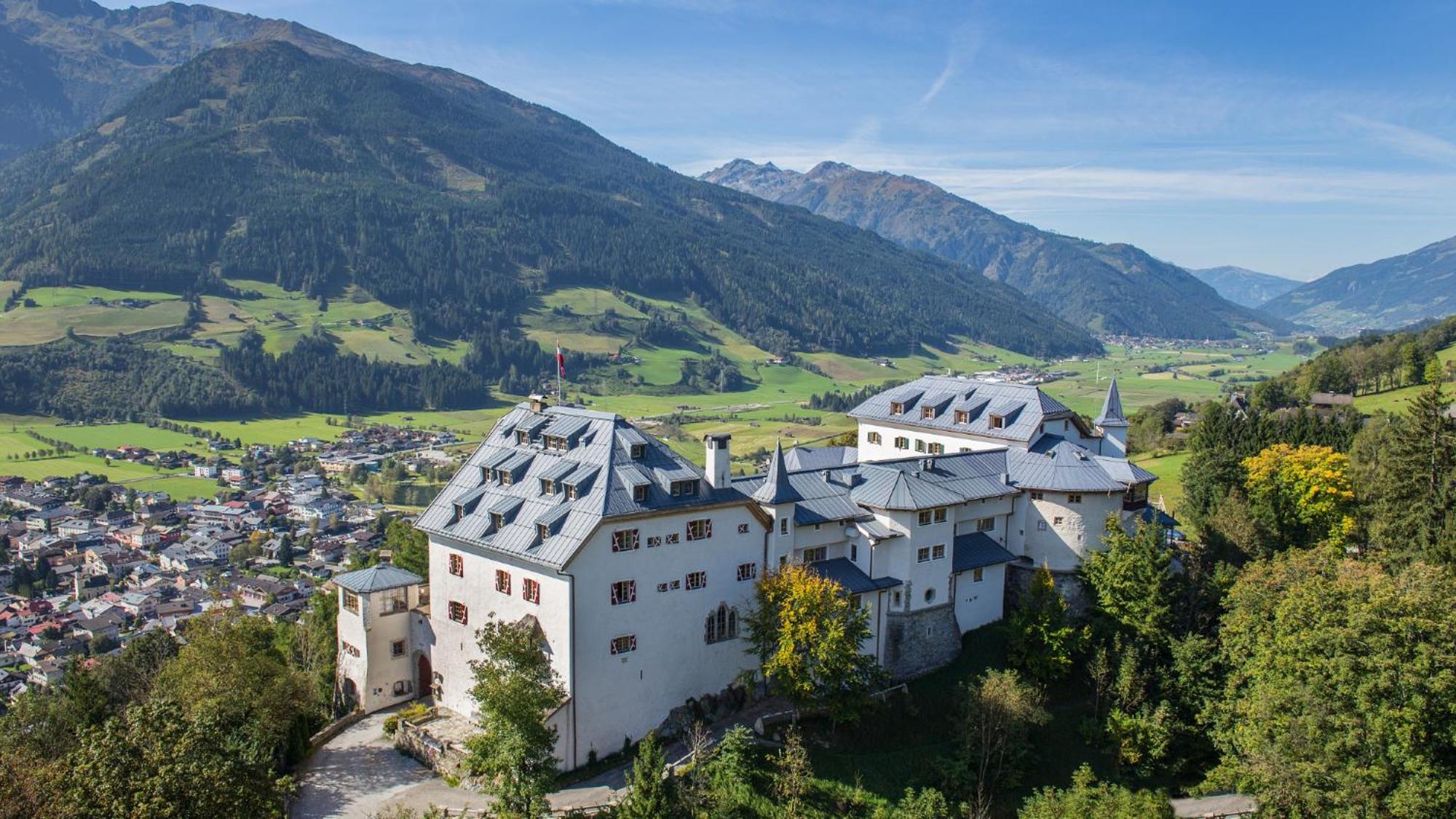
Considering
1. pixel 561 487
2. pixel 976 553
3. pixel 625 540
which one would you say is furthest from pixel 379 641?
pixel 976 553

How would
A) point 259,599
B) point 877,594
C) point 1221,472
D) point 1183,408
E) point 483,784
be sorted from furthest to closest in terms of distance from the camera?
1. point 1183,408
2. point 259,599
3. point 1221,472
4. point 877,594
5. point 483,784

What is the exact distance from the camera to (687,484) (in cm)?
4997

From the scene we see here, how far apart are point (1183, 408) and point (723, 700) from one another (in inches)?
5716

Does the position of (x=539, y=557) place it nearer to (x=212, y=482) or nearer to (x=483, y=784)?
(x=483, y=784)

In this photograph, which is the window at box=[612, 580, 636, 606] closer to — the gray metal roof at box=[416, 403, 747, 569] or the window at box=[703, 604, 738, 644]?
the gray metal roof at box=[416, 403, 747, 569]

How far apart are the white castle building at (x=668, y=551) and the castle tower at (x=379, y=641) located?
114mm

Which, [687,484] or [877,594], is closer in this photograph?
[687,484]

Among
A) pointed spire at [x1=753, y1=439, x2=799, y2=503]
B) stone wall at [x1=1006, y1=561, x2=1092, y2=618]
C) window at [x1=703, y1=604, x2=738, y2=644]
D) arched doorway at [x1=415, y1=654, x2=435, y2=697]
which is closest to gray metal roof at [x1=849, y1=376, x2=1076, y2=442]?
stone wall at [x1=1006, y1=561, x2=1092, y2=618]

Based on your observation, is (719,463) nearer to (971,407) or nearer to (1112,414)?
(971,407)

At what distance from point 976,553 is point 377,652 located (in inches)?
1422

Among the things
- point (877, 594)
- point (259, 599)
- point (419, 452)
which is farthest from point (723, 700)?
point (419, 452)

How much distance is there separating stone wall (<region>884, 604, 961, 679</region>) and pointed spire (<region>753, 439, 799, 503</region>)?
999 cm

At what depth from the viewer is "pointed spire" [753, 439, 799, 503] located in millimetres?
52656

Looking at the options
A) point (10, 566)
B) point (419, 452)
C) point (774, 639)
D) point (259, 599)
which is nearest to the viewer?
point (774, 639)
